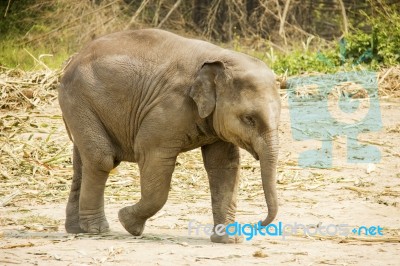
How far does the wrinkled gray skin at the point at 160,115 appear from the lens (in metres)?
6.55

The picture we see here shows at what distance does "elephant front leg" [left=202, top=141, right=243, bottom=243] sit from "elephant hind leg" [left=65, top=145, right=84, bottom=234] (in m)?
1.16

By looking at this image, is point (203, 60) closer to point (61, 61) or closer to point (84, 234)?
point (84, 234)

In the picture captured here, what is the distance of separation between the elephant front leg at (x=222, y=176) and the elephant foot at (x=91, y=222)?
959mm

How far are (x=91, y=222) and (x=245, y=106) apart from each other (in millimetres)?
1733

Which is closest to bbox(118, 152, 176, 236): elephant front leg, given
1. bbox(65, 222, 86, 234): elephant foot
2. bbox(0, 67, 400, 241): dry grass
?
bbox(65, 222, 86, 234): elephant foot

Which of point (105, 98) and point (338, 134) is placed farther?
point (338, 134)

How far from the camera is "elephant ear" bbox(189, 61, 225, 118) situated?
6.63 m

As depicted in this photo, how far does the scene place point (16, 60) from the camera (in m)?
16.5

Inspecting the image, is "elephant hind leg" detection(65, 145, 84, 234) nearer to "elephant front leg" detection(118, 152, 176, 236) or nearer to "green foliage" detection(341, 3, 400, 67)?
"elephant front leg" detection(118, 152, 176, 236)

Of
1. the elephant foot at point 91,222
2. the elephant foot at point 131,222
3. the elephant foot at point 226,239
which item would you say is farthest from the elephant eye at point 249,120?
the elephant foot at point 91,222

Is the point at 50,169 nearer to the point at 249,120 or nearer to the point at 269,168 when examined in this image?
the point at 249,120

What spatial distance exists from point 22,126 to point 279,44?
27.5ft

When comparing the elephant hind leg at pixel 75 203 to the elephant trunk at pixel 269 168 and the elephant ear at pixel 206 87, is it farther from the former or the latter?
the elephant trunk at pixel 269 168

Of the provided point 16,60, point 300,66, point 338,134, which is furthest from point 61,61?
point 338,134
